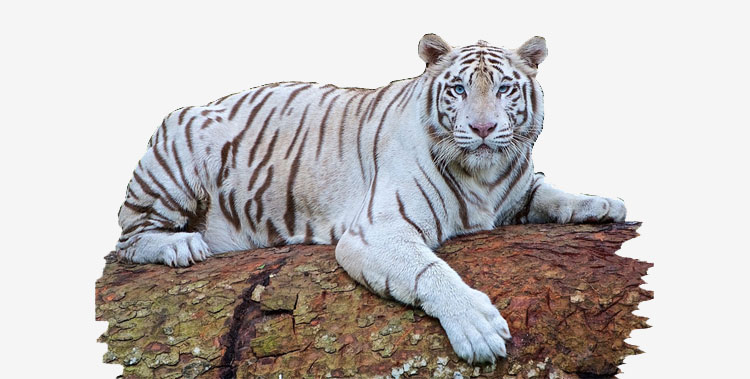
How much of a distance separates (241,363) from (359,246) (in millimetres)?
942

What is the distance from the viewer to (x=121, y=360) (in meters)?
5.33

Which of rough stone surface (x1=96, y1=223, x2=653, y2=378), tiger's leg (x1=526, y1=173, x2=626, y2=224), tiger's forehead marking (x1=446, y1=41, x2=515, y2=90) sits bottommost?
rough stone surface (x1=96, y1=223, x2=653, y2=378)

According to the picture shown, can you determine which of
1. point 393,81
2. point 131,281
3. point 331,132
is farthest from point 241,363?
point 393,81

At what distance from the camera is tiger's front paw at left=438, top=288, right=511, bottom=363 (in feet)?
16.0

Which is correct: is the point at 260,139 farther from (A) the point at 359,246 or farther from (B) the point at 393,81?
(A) the point at 359,246

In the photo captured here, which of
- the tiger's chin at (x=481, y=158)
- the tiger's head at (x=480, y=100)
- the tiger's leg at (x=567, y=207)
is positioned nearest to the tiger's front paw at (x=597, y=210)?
the tiger's leg at (x=567, y=207)

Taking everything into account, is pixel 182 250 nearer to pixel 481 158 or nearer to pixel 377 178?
pixel 377 178

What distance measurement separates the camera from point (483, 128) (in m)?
5.35

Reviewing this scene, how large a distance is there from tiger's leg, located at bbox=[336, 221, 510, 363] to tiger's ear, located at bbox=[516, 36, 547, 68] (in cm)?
126

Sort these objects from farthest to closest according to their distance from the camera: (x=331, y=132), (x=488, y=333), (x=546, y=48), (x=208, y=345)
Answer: (x=331, y=132)
(x=546, y=48)
(x=208, y=345)
(x=488, y=333)

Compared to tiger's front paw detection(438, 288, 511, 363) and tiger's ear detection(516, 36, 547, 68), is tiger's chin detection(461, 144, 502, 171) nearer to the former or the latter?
tiger's ear detection(516, 36, 547, 68)

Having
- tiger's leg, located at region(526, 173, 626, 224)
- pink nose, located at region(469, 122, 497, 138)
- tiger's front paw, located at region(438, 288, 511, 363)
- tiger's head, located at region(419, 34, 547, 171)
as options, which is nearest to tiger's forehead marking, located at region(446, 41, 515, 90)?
tiger's head, located at region(419, 34, 547, 171)

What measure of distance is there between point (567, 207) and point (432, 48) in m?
1.32

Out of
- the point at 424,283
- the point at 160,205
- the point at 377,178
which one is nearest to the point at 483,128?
the point at 377,178
